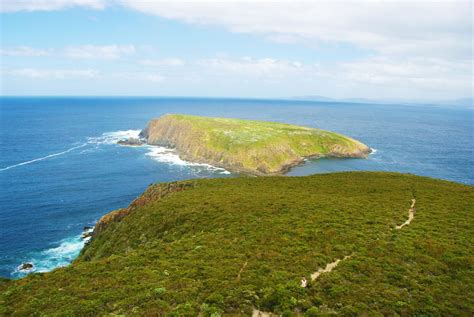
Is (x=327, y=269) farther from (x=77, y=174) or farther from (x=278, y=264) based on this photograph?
(x=77, y=174)

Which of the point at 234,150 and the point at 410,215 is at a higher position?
the point at 410,215

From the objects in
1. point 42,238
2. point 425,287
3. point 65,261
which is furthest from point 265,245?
point 42,238

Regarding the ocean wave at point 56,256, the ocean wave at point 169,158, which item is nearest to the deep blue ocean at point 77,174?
the ocean wave at point 56,256

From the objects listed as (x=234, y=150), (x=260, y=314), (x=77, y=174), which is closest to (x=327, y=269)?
(x=260, y=314)

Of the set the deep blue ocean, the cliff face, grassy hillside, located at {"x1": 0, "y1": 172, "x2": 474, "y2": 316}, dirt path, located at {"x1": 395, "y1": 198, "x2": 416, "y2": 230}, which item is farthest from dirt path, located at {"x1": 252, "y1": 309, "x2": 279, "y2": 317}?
the deep blue ocean

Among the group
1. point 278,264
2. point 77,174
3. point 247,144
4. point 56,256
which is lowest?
point 56,256

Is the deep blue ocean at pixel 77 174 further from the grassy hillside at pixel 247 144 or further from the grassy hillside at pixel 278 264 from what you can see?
the grassy hillside at pixel 278 264

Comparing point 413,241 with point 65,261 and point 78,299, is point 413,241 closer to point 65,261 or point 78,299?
point 78,299
